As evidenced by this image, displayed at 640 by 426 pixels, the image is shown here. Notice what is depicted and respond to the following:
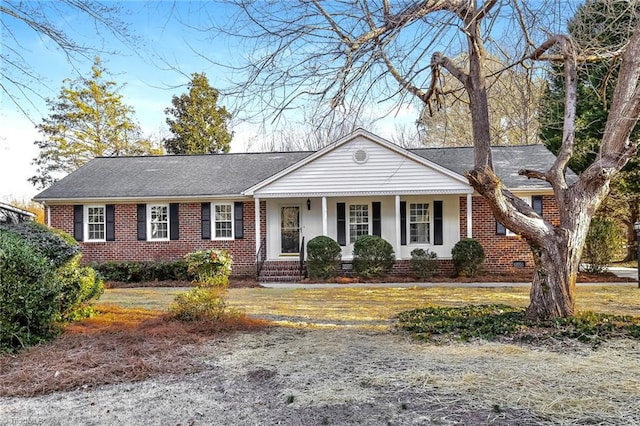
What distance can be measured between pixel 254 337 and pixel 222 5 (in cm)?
441

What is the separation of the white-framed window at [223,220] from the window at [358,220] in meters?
4.41

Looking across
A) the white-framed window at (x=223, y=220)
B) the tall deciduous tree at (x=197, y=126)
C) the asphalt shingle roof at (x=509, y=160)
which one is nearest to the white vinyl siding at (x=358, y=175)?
the white-framed window at (x=223, y=220)

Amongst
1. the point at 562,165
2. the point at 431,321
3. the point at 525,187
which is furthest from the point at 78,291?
the point at 525,187

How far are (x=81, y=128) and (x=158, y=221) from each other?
1714 centimetres

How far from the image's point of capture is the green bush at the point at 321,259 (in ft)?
46.7

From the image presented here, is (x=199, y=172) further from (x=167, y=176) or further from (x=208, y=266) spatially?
(x=208, y=266)

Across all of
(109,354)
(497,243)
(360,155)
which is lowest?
(109,354)

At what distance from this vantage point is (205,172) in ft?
57.1

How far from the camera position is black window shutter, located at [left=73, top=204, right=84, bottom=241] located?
15930mm

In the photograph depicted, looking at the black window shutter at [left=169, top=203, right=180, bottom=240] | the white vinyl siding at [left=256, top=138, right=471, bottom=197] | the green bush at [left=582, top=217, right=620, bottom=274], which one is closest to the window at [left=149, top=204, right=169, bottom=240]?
the black window shutter at [left=169, top=203, right=180, bottom=240]

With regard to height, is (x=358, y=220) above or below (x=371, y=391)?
above

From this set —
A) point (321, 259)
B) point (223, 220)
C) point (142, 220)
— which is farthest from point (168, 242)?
point (321, 259)

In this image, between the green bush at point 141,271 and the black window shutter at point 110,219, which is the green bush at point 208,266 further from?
Result: the black window shutter at point 110,219

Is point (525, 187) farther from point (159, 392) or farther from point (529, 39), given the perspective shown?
point (159, 392)
